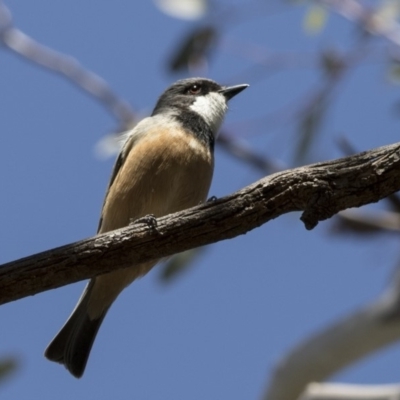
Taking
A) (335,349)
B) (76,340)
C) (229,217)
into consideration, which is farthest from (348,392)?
(229,217)

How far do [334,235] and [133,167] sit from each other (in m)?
1.67

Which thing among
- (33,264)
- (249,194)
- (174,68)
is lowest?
(33,264)

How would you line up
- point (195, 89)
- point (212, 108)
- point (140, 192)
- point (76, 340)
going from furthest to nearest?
1. point (195, 89)
2. point (212, 108)
3. point (76, 340)
4. point (140, 192)

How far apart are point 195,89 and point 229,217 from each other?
85.8 inches

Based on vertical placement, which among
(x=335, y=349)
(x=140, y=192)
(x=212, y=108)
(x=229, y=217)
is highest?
(x=212, y=108)

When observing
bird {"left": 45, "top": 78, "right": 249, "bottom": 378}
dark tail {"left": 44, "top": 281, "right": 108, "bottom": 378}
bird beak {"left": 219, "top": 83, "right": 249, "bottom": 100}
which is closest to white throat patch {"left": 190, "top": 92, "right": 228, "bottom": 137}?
bird beak {"left": 219, "top": 83, "right": 249, "bottom": 100}

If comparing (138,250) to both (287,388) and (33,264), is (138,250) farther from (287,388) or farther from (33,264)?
(287,388)

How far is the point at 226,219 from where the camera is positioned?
345 centimetres

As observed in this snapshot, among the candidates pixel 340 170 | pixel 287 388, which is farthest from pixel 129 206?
pixel 287 388

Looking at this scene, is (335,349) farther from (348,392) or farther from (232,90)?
(232,90)

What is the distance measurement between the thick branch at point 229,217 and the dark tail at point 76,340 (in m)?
1.12

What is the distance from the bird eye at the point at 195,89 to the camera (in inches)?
215

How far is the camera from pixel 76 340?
454 cm

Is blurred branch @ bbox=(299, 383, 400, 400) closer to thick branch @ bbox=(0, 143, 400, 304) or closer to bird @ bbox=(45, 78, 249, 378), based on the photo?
bird @ bbox=(45, 78, 249, 378)
